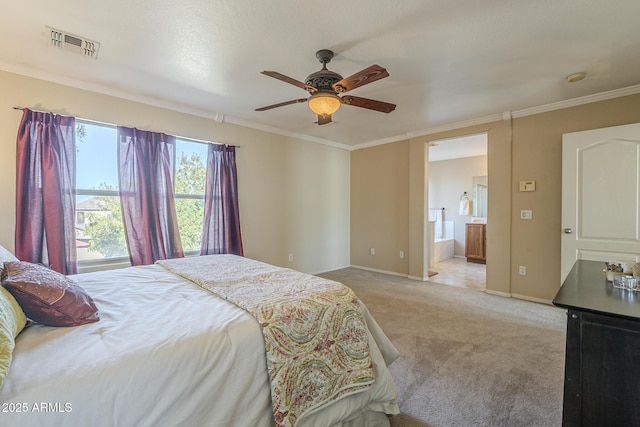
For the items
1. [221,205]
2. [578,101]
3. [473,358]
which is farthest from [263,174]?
[578,101]

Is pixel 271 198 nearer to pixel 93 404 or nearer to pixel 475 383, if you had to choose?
pixel 475 383

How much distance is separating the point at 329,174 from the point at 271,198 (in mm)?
1414

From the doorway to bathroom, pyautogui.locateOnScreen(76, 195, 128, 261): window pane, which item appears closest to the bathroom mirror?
the doorway to bathroom

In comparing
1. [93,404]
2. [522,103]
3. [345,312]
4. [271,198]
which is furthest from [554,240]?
[93,404]

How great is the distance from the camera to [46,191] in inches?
100

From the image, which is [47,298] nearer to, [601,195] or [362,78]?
[362,78]

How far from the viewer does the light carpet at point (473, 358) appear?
1664 millimetres

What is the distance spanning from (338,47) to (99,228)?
296cm

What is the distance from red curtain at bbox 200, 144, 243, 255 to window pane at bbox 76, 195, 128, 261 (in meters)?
0.89

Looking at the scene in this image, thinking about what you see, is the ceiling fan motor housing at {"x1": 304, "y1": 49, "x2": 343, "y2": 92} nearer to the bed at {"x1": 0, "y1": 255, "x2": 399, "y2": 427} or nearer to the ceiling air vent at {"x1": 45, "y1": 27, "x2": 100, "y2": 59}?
the bed at {"x1": 0, "y1": 255, "x2": 399, "y2": 427}

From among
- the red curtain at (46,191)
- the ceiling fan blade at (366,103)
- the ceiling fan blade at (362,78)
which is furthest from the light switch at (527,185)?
the red curtain at (46,191)

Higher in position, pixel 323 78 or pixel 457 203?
pixel 323 78

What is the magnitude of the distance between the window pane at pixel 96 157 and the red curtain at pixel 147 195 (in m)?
0.12

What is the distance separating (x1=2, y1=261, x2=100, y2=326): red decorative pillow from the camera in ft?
3.69
